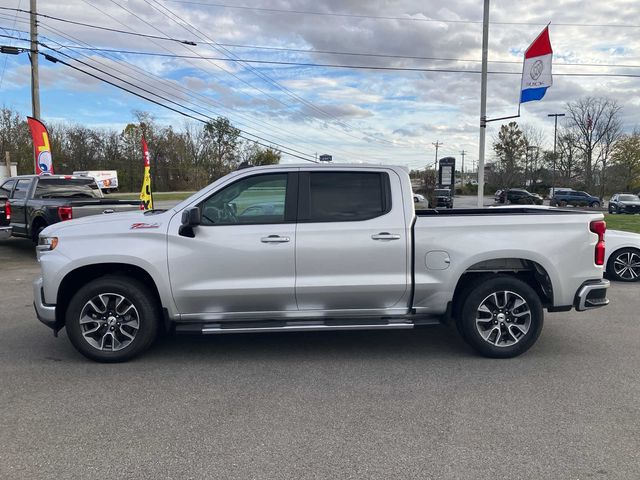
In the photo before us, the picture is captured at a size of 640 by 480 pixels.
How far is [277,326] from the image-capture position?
15.8 ft

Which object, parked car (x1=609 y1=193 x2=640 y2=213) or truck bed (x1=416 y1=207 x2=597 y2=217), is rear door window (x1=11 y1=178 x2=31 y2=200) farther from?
parked car (x1=609 y1=193 x2=640 y2=213)

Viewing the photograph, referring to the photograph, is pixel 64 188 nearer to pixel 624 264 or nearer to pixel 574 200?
pixel 624 264

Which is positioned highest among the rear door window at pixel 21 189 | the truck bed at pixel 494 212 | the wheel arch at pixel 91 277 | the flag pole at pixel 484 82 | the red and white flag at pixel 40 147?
the flag pole at pixel 484 82

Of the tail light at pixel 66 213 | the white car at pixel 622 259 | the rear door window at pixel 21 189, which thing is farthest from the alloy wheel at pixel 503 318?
the rear door window at pixel 21 189

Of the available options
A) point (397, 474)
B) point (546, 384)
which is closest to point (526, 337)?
point (546, 384)

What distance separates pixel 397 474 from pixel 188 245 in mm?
2788

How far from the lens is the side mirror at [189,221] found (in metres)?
4.60

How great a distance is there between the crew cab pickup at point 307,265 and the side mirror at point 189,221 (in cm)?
1

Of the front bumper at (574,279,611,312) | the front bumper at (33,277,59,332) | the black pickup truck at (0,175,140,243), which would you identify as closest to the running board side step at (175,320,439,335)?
the front bumper at (33,277,59,332)

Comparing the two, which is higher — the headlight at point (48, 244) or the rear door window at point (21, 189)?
the rear door window at point (21, 189)

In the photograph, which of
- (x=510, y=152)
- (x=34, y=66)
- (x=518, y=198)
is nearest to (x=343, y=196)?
(x=34, y=66)

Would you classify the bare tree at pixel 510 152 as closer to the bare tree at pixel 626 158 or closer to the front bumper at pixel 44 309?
the bare tree at pixel 626 158

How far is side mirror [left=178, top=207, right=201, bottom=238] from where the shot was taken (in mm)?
4602

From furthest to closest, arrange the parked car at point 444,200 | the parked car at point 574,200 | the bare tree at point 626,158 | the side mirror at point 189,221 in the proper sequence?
the bare tree at point 626,158
the parked car at point 574,200
the parked car at point 444,200
the side mirror at point 189,221
